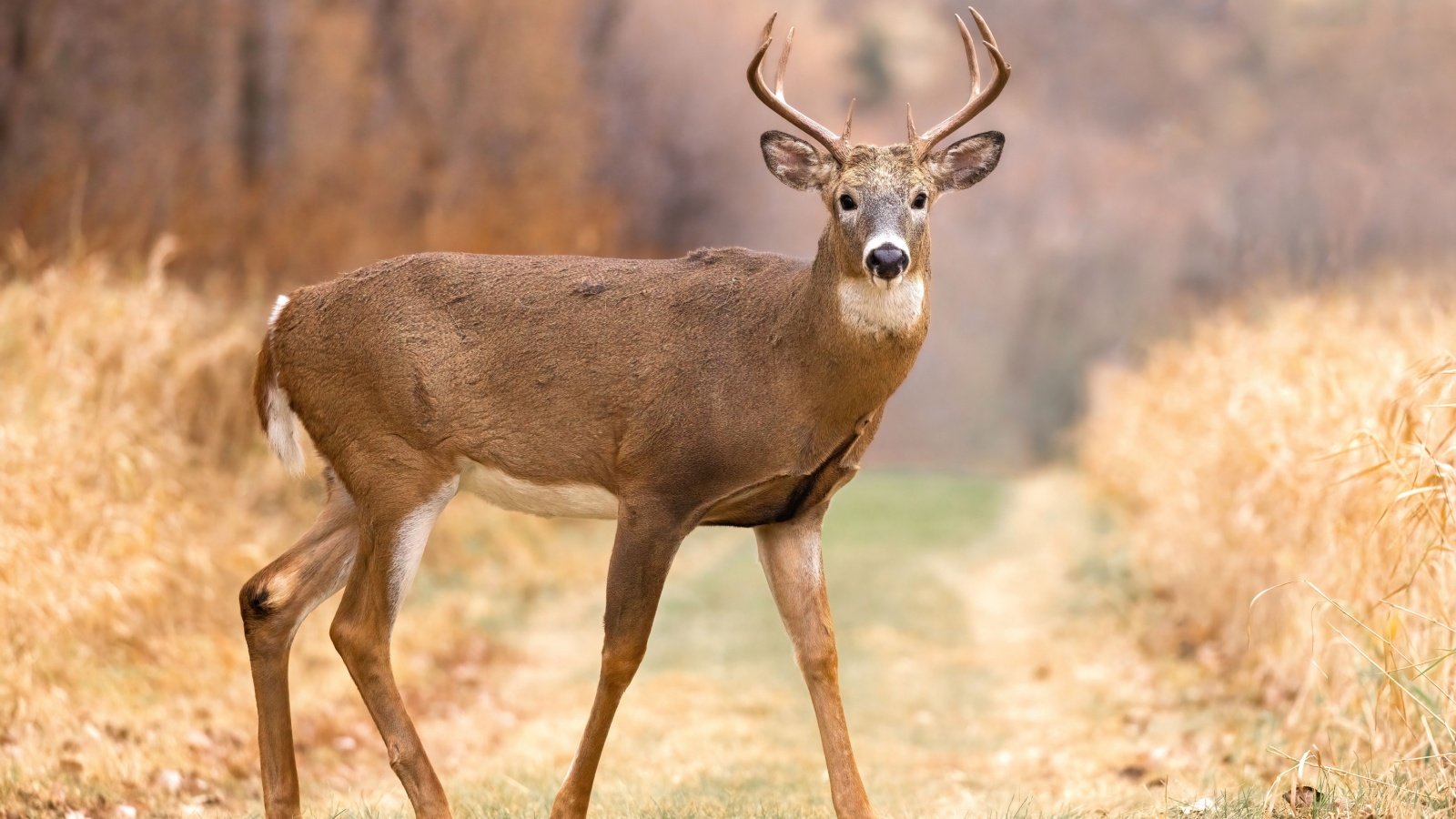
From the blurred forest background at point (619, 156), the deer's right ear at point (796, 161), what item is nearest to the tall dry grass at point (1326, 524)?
the blurred forest background at point (619, 156)

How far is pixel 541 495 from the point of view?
5.65m

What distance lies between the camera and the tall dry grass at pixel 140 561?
21.8 ft

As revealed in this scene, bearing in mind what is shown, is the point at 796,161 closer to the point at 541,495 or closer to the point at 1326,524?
the point at 541,495

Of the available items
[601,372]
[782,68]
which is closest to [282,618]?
[601,372]

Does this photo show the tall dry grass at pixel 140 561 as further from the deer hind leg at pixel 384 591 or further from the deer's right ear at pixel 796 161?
the deer's right ear at pixel 796 161

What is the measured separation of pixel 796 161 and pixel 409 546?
6.30 feet

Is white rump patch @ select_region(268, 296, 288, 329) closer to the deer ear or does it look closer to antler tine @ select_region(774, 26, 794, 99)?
antler tine @ select_region(774, 26, 794, 99)

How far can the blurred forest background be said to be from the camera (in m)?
12.7

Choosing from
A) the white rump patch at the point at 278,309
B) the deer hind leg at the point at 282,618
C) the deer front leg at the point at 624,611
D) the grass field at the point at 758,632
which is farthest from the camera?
the grass field at the point at 758,632

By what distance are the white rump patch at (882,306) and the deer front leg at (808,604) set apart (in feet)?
2.57

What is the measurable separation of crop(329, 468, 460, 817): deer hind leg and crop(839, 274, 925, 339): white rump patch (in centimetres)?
159

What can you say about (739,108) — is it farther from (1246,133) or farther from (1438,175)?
(1438,175)

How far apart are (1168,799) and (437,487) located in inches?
112

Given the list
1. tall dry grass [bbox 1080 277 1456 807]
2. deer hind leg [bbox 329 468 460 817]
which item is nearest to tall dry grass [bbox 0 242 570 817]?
deer hind leg [bbox 329 468 460 817]
